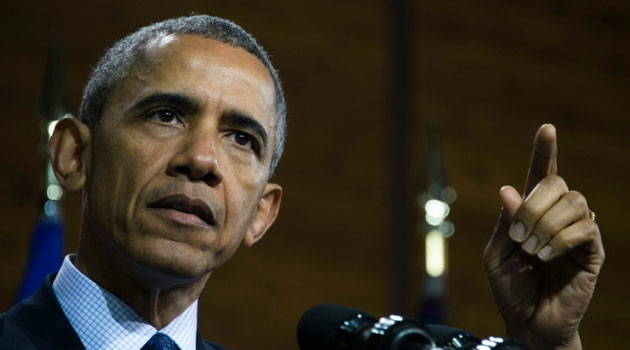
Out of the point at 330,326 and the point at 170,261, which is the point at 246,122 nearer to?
the point at 170,261

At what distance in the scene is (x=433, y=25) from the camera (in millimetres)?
5227

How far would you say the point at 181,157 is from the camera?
5.79 ft

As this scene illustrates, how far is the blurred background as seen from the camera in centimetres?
414

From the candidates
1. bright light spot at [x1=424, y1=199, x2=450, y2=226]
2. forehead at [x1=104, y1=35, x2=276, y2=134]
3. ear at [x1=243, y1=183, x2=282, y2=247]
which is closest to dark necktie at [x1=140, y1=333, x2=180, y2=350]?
ear at [x1=243, y1=183, x2=282, y2=247]

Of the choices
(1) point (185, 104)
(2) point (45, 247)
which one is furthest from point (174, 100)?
(2) point (45, 247)

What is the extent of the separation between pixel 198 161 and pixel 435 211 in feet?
8.97

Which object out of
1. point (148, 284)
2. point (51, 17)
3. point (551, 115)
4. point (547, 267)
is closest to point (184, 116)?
point (148, 284)

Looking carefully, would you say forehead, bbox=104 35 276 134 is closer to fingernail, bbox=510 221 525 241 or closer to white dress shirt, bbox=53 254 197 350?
white dress shirt, bbox=53 254 197 350

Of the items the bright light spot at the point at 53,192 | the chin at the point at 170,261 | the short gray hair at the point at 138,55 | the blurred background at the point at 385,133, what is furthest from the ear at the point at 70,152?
Answer: the blurred background at the point at 385,133

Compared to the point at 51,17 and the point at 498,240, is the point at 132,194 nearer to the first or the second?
the point at 498,240

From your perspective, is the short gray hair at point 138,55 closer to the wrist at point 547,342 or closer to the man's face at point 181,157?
the man's face at point 181,157

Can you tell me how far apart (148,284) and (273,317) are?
2690mm

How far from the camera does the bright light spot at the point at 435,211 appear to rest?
436 cm

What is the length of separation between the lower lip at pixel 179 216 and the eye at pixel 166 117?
7.7 inches
